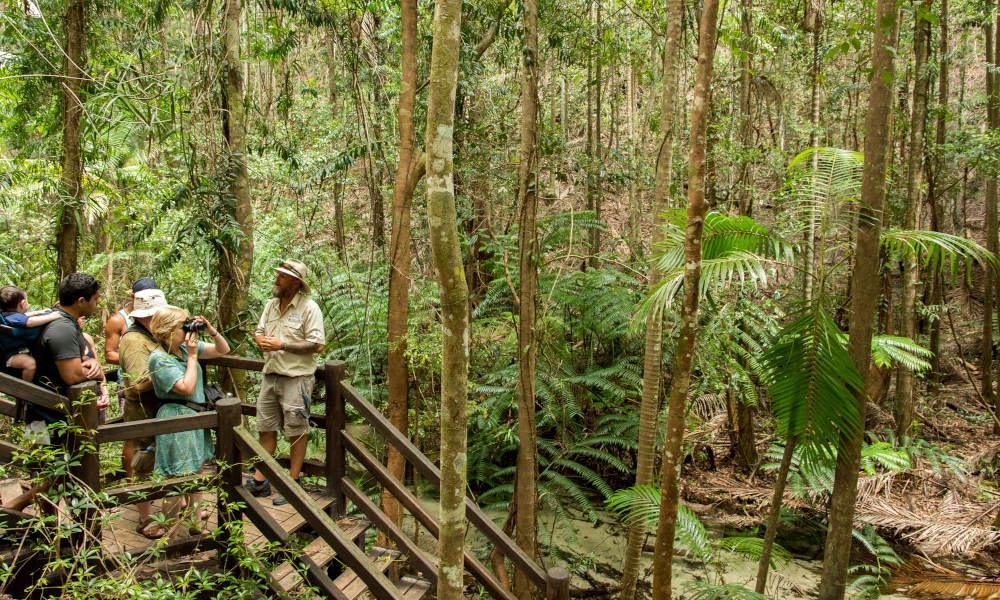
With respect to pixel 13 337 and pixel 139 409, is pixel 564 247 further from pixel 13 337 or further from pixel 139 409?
pixel 13 337

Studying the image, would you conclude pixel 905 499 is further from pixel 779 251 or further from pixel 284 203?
pixel 284 203

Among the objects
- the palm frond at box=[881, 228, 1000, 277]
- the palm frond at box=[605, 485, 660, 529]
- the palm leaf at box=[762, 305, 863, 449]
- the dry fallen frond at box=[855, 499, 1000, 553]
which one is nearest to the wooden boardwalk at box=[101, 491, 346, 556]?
the palm frond at box=[605, 485, 660, 529]

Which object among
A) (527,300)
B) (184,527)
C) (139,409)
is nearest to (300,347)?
(139,409)

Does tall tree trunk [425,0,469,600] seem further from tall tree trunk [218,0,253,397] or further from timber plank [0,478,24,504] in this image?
timber plank [0,478,24,504]

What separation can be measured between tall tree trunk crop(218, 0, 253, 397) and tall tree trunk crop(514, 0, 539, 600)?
2.40 m

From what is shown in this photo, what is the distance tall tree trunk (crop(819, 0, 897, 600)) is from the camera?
2930 mm

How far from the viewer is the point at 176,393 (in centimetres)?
363

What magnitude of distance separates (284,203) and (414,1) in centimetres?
741

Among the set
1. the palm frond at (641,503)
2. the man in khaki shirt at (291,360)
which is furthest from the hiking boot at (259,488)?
the palm frond at (641,503)

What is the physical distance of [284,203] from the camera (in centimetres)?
1103

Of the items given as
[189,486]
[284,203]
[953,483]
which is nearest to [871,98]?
[189,486]

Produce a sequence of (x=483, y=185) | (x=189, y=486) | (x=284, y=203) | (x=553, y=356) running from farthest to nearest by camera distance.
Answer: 1. (x=284, y=203)
2. (x=483, y=185)
3. (x=553, y=356)
4. (x=189, y=486)

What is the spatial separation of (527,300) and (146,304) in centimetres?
256

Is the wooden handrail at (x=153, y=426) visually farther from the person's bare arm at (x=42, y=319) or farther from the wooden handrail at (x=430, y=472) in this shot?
the wooden handrail at (x=430, y=472)
